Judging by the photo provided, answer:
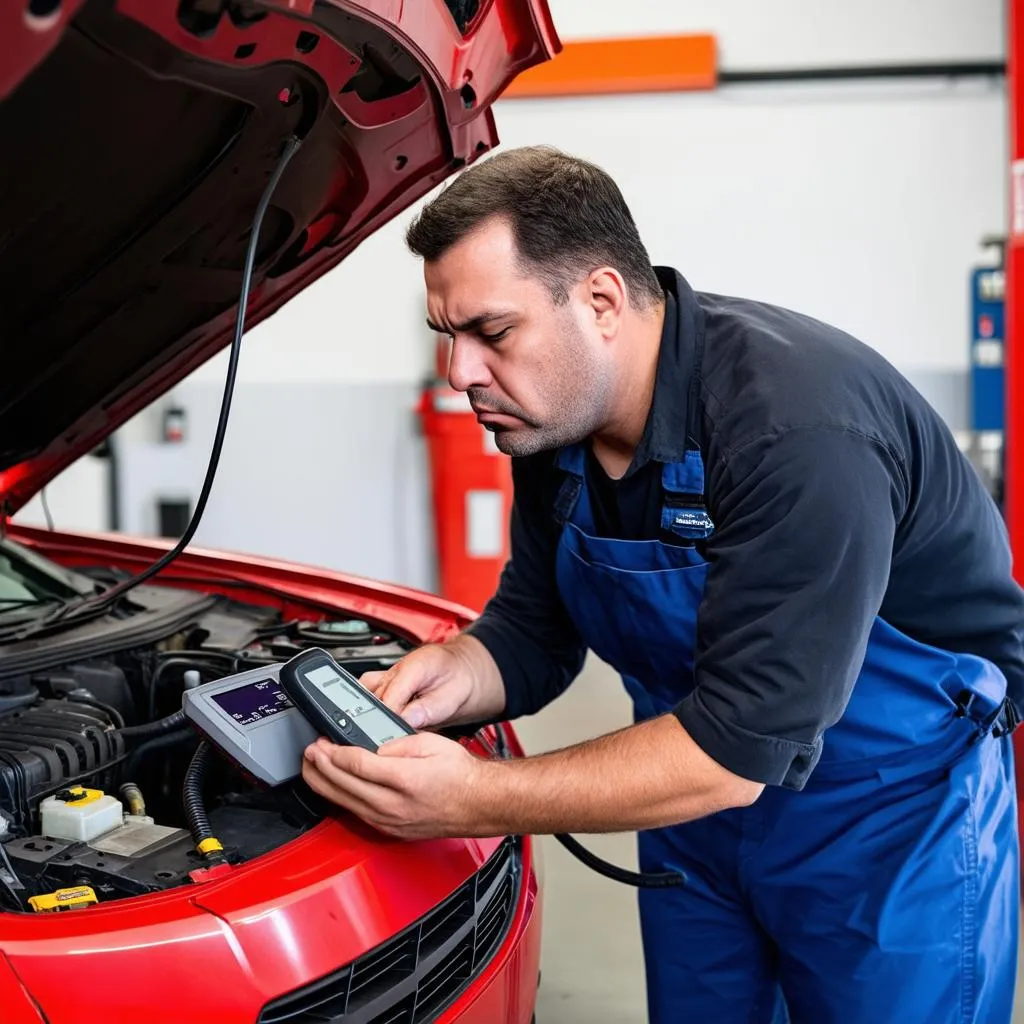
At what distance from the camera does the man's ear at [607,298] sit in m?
1.15

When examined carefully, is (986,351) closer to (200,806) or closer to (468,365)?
(468,365)

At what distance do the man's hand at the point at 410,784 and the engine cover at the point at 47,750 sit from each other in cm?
30

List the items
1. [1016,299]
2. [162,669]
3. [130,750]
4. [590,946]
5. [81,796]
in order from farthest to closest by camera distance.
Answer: [1016,299] < [590,946] < [162,669] < [130,750] < [81,796]

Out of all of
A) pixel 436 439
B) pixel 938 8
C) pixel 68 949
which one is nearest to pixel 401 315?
pixel 436 439

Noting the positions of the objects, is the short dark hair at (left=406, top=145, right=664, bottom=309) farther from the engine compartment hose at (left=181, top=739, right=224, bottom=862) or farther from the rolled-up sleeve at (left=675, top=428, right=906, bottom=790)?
the engine compartment hose at (left=181, top=739, right=224, bottom=862)

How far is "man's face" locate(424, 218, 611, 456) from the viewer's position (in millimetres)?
1113

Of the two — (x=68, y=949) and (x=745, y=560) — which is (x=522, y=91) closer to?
(x=745, y=560)

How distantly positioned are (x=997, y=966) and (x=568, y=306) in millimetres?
898

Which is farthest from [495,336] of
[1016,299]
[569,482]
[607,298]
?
[1016,299]

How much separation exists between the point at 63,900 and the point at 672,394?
30.8 inches

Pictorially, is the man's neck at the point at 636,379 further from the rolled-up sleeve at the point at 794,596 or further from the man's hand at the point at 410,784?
the man's hand at the point at 410,784

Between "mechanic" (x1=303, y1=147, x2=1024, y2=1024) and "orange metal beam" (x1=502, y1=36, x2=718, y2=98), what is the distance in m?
3.71

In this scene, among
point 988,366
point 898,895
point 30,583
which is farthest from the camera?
point 988,366

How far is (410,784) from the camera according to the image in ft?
3.43
